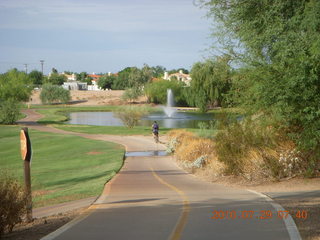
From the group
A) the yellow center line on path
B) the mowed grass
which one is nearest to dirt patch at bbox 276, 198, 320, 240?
the yellow center line on path

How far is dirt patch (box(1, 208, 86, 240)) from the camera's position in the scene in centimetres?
863

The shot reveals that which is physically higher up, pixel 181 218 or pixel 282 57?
pixel 282 57

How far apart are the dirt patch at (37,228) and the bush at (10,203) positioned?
0.22m

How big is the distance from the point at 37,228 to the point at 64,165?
17.7m

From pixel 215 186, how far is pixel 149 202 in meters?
4.31

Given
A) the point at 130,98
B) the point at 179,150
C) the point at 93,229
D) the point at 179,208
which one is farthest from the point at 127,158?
the point at 130,98

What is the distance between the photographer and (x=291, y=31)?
15.2 meters

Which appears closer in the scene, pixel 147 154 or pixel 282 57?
pixel 282 57

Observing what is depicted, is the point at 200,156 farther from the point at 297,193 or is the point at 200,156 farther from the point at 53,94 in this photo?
the point at 53,94

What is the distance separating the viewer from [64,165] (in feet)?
88.3

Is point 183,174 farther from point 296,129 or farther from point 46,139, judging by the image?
point 46,139

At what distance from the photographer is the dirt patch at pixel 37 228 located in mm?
8634
